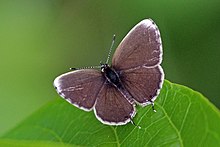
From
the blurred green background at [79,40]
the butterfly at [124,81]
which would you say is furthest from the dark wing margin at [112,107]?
the blurred green background at [79,40]

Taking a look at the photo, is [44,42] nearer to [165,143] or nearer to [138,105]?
[138,105]

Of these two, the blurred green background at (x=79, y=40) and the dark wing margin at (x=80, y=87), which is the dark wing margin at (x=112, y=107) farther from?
the blurred green background at (x=79, y=40)

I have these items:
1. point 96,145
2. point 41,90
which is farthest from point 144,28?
point 41,90

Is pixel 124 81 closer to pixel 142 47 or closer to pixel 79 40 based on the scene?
pixel 142 47

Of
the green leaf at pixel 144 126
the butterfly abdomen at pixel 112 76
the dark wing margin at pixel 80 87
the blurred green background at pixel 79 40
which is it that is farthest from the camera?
the blurred green background at pixel 79 40

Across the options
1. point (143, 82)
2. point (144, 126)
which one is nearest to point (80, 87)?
point (143, 82)

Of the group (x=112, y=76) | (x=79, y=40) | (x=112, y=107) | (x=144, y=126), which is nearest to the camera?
(x=144, y=126)
